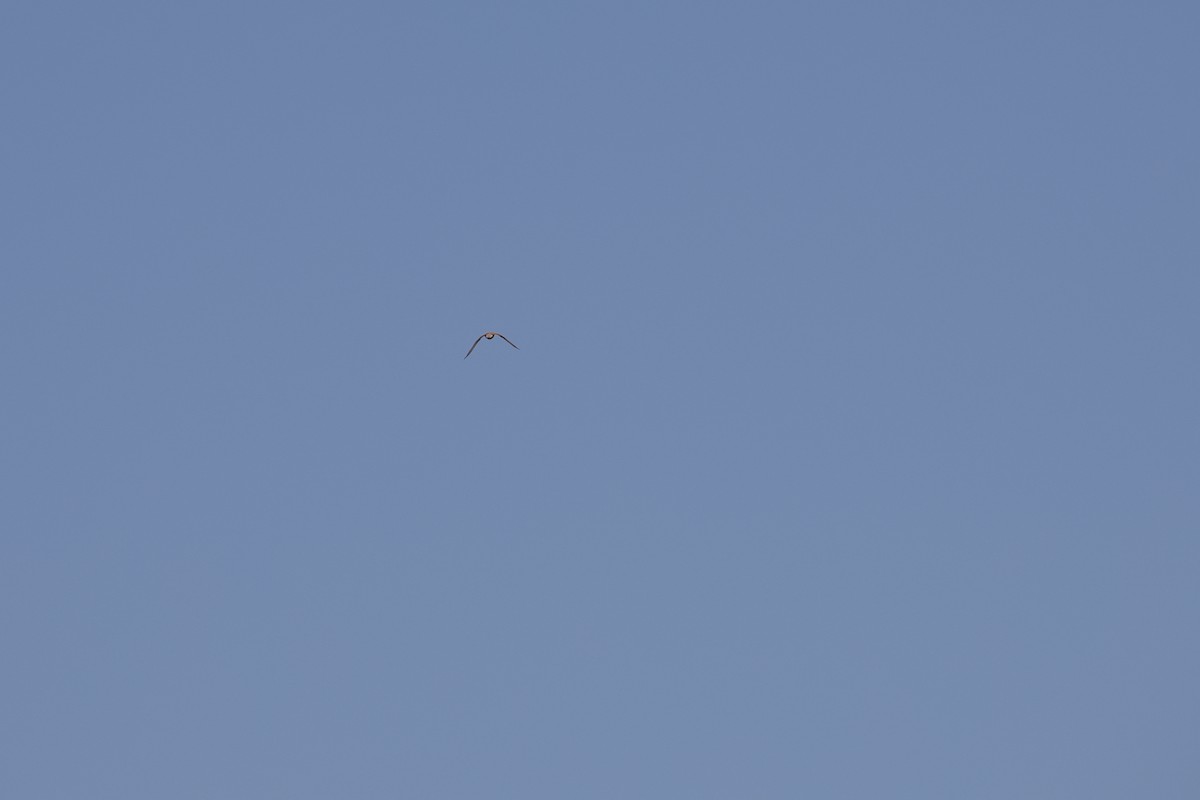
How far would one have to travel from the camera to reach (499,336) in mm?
76562
